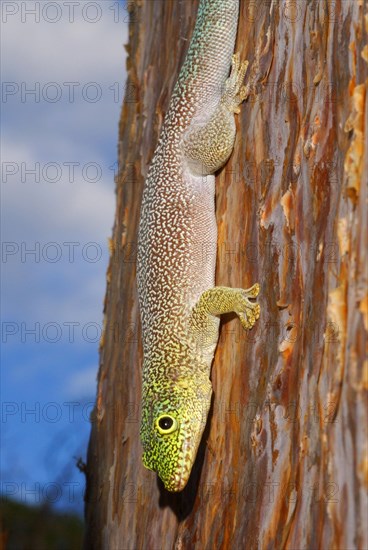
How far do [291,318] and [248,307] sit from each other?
1.59 feet

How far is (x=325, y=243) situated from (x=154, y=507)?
2836mm

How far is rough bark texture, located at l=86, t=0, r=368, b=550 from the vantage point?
3.64 m

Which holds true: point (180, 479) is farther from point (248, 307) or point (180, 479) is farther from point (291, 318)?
point (291, 318)

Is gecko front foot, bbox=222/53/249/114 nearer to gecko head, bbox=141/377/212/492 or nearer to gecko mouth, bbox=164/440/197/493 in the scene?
gecko head, bbox=141/377/212/492

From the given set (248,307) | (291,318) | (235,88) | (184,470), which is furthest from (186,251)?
(184,470)

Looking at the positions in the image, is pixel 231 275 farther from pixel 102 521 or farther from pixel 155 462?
pixel 102 521

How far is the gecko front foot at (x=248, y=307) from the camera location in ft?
15.2

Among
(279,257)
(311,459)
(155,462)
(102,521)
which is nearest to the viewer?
(311,459)

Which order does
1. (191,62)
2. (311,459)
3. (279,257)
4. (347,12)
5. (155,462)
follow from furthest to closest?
1. (191,62)
2. (155,462)
3. (279,257)
4. (347,12)
5. (311,459)

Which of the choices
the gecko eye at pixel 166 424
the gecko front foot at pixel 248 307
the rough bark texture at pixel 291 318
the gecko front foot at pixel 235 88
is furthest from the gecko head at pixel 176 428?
the gecko front foot at pixel 235 88

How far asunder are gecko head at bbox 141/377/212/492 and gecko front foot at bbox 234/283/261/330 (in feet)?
2.17

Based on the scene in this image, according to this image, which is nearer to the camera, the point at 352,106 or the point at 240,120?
the point at 352,106

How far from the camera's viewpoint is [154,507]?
5746 mm

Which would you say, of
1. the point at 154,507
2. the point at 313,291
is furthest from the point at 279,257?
the point at 154,507
